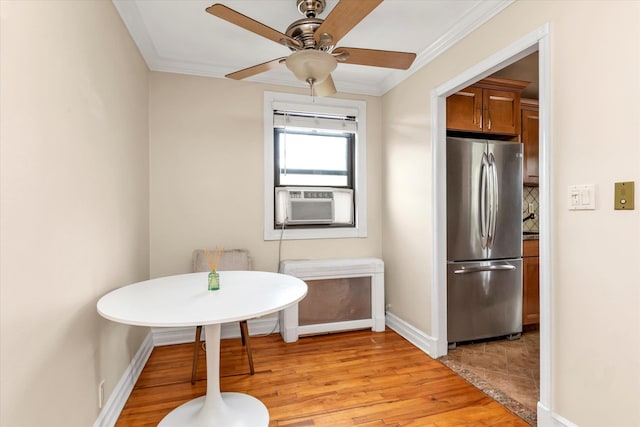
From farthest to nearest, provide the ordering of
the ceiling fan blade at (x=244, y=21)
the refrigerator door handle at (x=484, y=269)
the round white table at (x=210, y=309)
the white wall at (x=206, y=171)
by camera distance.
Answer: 1. the white wall at (x=206, y=171)
2. the refrigerator door handle at (x=484, y=269)
3. the ceiling fan blade at (x=244, y=21)
4. the round white table at (x=210, y=309)

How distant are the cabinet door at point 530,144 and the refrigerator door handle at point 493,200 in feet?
2.19

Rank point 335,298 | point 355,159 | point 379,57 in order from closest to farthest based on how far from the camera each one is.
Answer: point 379,57, point 335,298, point 355,159

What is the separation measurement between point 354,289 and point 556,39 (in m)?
2.42

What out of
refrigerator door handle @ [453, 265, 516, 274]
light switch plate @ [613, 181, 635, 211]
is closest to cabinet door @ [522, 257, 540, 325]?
refrigerator door handle @ [453, 265, 516, 274]

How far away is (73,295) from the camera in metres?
1.45

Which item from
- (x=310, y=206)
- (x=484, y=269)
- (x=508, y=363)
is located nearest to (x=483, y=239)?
(x=484, y=269)

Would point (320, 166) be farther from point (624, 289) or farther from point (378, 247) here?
point (624, 289)

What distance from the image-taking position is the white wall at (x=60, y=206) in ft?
3.41

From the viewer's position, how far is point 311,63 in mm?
1713

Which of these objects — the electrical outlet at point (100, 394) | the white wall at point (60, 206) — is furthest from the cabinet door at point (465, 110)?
the electrical outlet at point (100, 394)

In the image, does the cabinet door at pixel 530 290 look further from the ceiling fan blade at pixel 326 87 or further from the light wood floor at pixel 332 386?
the ceiling fan blade at pixel 326 87

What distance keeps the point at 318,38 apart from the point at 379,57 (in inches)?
15.9

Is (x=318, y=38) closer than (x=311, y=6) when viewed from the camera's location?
Yes

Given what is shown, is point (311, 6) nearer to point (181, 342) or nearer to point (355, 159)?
point (355, 159)
